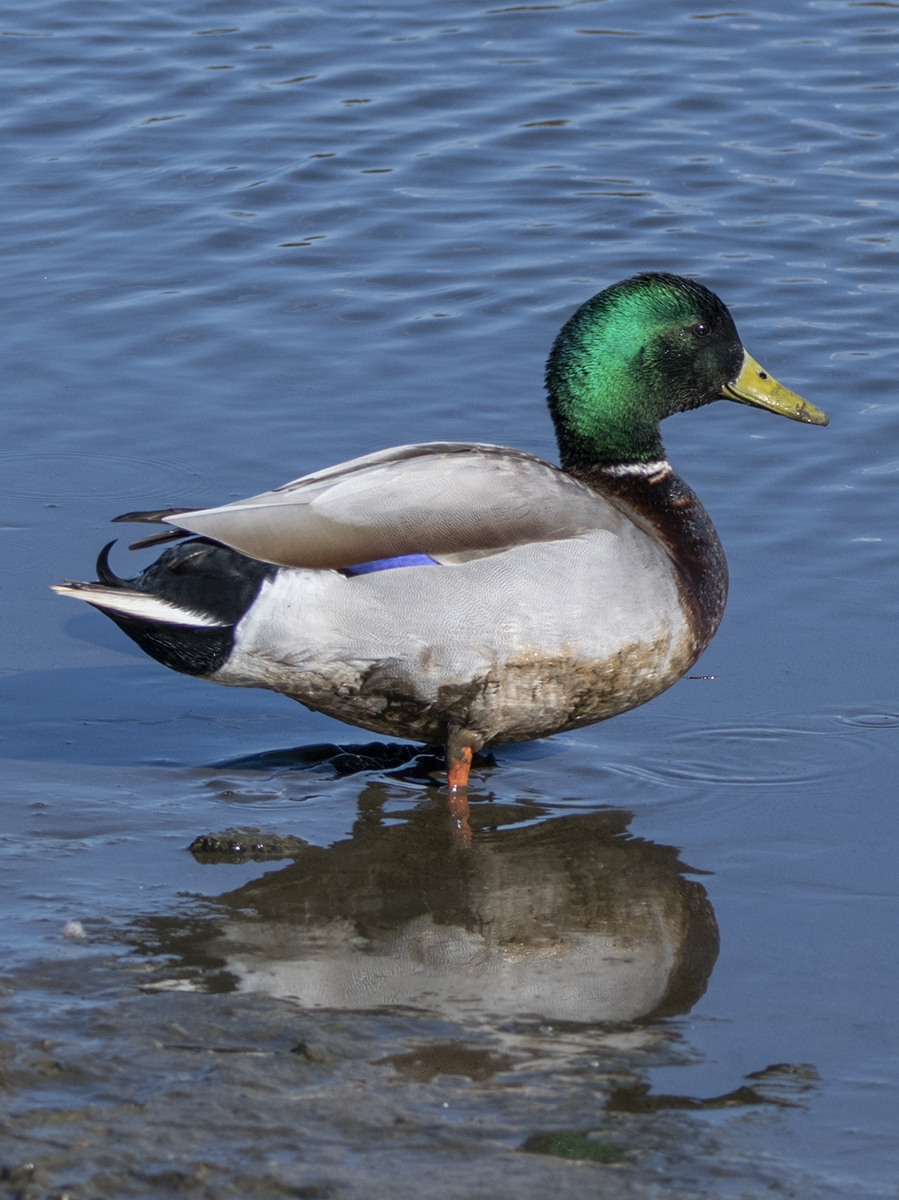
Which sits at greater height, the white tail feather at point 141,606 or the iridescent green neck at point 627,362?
the iridescent green neck at point 627,362

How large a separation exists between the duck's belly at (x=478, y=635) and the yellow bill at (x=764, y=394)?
811 millimetres

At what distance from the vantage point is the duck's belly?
4.31 metres

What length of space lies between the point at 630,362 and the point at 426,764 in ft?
4.15

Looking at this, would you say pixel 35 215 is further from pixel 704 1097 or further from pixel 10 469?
pixel 704 1097

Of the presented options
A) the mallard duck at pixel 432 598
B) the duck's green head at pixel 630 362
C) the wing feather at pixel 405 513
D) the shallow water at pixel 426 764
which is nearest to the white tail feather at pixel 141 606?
the mallard duck at pixel 432 598

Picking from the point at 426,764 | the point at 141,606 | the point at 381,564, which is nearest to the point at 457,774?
the point at 426,764

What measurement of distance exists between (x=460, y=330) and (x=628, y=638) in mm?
3564

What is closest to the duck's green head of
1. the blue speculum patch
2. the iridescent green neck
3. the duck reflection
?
the iridescent green neck

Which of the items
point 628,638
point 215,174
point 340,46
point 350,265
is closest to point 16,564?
point 628,638

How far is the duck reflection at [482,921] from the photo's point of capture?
3.63 metres

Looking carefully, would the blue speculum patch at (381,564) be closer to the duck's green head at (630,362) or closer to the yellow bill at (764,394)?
the duck's green head at (630,362)

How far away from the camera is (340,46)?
10.9 meters

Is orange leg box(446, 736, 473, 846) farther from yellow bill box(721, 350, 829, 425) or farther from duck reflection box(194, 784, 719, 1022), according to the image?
yellow bill box(721, 350, 829, 425)

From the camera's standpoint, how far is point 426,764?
4992 millimetres
